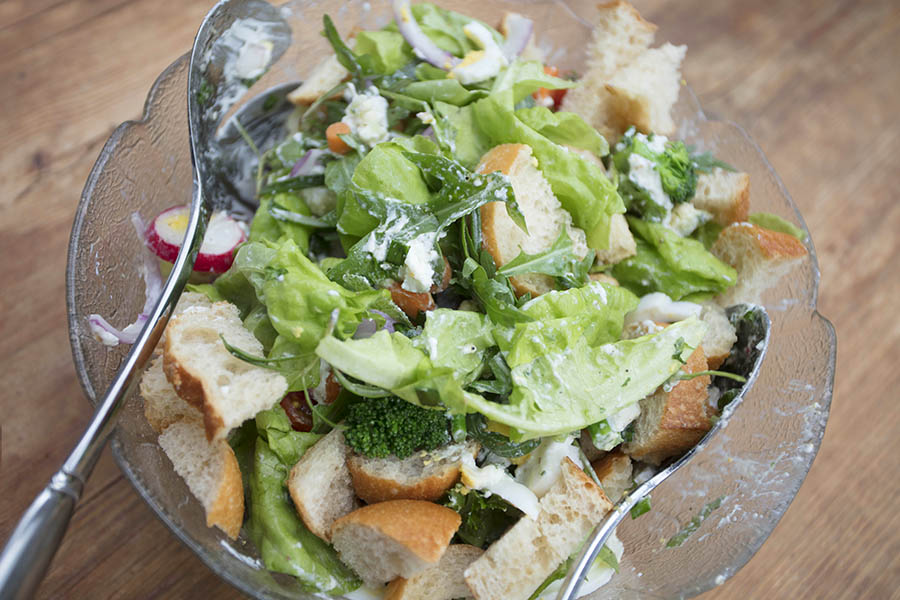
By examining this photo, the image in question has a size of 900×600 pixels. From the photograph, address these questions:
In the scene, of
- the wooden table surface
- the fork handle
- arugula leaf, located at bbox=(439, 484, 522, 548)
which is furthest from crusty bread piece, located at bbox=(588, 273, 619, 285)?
the fork handle

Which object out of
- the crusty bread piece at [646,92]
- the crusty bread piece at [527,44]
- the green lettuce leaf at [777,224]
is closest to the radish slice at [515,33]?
the crusty bread piece at [527,44]

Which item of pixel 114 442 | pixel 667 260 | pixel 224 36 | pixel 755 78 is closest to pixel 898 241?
pixel 755 78

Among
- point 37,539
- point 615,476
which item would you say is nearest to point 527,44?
point 615,476

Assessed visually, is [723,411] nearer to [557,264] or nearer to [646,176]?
[557,264]

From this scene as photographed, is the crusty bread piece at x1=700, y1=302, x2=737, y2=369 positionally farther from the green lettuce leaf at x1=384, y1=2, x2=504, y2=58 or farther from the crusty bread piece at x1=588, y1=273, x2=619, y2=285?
the green lettuce leaf at x1=384, y1=2, x2=504, y2=58

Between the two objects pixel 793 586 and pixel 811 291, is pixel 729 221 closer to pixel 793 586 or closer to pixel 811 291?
pixel 811 291

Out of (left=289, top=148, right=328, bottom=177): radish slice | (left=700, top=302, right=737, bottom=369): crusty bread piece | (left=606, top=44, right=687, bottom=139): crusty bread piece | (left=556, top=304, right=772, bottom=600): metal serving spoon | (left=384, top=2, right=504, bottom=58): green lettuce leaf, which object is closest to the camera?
(left=556, top=304, right=772, bottom=600): metal serving spoon

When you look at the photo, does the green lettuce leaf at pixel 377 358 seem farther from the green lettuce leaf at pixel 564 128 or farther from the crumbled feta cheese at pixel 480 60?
the crumbled feta cheese at pixel 480 60
